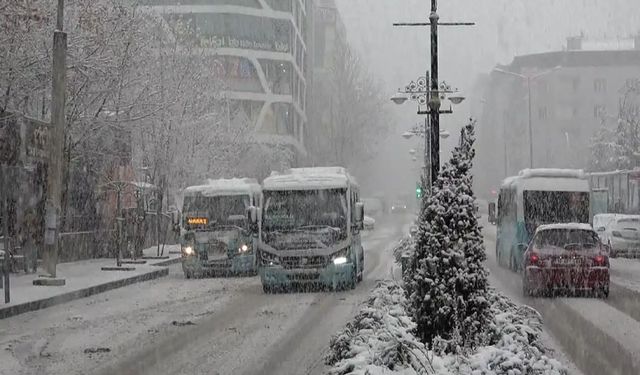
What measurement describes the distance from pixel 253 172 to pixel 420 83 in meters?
35.3

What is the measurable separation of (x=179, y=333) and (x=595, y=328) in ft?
20.7

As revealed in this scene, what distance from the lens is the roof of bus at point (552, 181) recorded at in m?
26.5

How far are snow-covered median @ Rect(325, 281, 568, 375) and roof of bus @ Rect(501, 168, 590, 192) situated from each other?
18.0 metres

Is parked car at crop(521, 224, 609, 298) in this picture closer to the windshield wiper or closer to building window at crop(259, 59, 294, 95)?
the windshield wiper

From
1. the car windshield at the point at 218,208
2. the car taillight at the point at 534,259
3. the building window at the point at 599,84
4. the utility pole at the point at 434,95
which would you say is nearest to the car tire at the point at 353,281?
the utility pole at the point at 434,95

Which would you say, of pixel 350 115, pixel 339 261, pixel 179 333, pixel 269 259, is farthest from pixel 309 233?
pixel 350 115

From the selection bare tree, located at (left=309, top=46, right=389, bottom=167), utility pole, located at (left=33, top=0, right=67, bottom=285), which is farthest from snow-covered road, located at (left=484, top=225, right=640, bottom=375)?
bare tree, located at (left=309, top=46, right=389, bottom=167)

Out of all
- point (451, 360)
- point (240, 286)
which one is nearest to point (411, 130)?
point (240, 286)

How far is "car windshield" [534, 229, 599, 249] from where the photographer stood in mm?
17984

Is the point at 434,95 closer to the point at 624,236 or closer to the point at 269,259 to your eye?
the point at 269,259

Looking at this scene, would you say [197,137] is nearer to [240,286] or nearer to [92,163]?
[92,163]

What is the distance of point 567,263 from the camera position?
1778cm

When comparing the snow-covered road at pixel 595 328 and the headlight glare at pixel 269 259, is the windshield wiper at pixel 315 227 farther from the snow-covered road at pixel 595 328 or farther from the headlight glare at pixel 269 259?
the snow-covered road at pixel 595 328

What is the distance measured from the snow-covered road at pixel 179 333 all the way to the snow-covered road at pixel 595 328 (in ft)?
10.4
